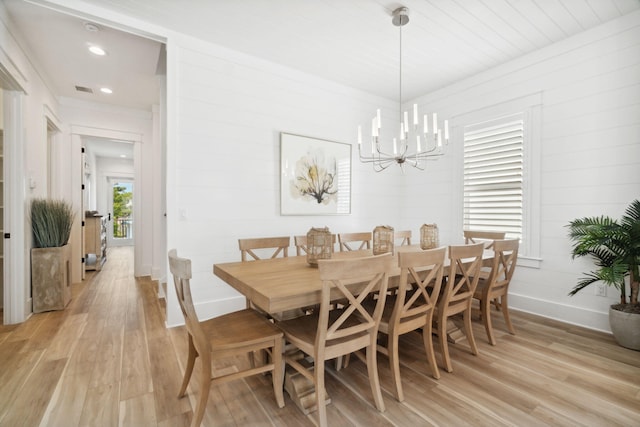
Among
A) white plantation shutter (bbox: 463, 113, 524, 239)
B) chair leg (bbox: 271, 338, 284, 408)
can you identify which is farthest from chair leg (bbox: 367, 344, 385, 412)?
white plantation shutter (bbox: 463, 113, 524, 239)

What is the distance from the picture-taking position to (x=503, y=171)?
3.64 metres

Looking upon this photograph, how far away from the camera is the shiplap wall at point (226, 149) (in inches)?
120

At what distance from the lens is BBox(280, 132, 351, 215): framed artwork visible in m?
3.72

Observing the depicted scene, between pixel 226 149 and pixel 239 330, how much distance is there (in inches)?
84.9

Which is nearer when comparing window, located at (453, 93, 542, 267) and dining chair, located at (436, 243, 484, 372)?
dining chair, located at (436, 243, 484, 372)

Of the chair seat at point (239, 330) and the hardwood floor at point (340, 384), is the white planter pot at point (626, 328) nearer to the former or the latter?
the hardwood floor at point (340, 384)

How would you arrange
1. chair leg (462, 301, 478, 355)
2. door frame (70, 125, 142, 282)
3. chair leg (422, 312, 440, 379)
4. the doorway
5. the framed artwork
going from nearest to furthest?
chair leg (422, 312, 440, 379)
chair leg (462, 301, 478, 355)
the framed artwork
door frame (70, 125, 142, 282)
the doorway

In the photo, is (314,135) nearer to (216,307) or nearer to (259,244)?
(259,244)

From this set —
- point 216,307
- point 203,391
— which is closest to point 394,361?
point 203,391

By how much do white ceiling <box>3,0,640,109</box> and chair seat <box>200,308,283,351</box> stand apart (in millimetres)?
2582

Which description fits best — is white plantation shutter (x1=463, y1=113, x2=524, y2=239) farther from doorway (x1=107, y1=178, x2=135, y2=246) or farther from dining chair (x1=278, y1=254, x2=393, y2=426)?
doorway (x1=107, y1=178, x2=135, y2=246)

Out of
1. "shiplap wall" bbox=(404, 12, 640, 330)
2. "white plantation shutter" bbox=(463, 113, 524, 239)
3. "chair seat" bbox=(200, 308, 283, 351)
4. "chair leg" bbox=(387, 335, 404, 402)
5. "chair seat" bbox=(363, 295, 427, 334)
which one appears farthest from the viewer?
"white plantation shutter" bbox=(463, 113, 524, 239)

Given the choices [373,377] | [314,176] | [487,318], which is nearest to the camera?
[373,377]

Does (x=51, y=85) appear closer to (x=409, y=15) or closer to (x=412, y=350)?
(x=409, y=15)
